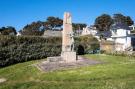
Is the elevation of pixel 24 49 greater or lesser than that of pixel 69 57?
greater

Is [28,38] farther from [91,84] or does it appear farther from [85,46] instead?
[91,84]

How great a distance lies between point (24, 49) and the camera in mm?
26781

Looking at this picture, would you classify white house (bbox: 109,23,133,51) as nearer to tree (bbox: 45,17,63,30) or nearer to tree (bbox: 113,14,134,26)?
tree (bbox: 113,14,134,26)

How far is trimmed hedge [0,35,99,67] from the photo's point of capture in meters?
24.6

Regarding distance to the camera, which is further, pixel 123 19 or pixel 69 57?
pixel 123 19

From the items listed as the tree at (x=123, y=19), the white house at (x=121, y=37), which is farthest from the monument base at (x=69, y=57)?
the tree at (x=123, y=19)

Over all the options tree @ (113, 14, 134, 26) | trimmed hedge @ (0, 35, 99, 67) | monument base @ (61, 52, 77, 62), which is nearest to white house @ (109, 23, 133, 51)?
trimmed hedge @ (0, 35, 99, 67)

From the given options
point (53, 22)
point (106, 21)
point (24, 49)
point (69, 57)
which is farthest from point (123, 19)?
point (69, 57)

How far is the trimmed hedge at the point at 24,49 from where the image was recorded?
24.6 meters

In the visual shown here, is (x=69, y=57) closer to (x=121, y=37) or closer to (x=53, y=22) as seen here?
(x=121, y=37)

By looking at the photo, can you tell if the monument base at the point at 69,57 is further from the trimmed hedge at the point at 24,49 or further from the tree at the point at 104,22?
the tree at the point at 104,22

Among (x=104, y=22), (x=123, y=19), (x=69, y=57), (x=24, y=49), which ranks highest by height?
(x=123, y=19)

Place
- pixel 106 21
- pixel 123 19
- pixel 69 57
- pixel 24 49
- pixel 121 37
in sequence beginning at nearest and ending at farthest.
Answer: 1. pixel 69 57
2. pixel 24 49
3. pixel 121 37
4. pixel 106 21
5. pixel 123 19

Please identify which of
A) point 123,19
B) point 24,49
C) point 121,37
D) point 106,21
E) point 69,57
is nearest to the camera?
point 69,57
